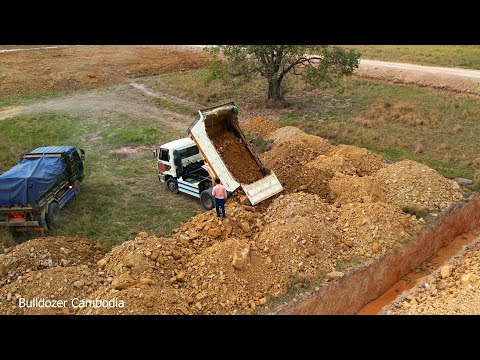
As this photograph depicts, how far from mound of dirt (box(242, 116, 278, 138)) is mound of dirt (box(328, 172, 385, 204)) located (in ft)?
22.0

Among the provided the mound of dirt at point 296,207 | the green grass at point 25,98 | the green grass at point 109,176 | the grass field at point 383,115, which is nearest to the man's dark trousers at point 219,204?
the mound of dirt at point 296,207

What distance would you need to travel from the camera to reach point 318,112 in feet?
79.4

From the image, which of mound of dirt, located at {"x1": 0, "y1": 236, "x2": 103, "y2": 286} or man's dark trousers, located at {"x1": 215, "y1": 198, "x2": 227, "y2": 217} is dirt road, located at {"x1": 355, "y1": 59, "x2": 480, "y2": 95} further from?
mound of dirt, located at {"x1": 0, "y1": 236, "x2": 103, "y2": 286}

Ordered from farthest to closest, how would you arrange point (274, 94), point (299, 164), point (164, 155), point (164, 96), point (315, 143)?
1. point (164, 96)
2. point (274, 94)
3. point (315, 143)
4. point (299, 164)
5. point (164, 155)

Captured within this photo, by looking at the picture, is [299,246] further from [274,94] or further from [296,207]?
[274,94]

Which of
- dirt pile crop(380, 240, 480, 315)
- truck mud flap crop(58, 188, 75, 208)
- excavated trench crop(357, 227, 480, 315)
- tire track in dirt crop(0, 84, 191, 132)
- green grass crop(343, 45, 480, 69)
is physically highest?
green grass crop(343, 45, 480, 69)

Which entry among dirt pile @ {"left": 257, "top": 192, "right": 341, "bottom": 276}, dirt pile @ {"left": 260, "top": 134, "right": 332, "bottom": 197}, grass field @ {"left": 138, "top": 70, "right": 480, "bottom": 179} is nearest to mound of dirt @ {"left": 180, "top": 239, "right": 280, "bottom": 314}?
dirt pile @ {"left": 257, "top": 192, "right": 341, "bottom": 276}

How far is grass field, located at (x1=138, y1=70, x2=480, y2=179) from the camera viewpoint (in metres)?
18.1

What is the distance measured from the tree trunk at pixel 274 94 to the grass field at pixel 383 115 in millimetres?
716

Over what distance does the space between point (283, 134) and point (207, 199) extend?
6816 millimetres

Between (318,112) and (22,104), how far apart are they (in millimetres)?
17953

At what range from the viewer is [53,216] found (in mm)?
13203

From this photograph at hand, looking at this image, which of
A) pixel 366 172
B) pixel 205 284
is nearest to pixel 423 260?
pixel 366 172

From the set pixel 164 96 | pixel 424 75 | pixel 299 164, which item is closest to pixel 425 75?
pixel 424 75
